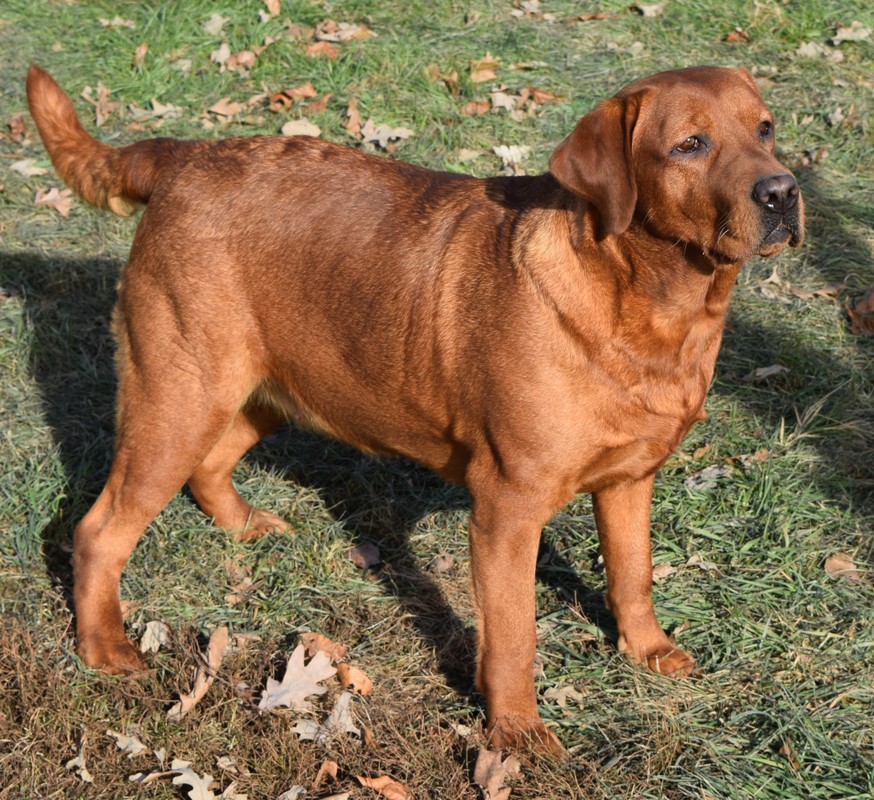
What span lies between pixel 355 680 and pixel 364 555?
84 cm

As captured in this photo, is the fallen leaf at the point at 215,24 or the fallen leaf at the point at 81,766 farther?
the fallen leaf at the point at 215,24

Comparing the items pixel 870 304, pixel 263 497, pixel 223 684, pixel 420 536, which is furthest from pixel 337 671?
pixel 870 304

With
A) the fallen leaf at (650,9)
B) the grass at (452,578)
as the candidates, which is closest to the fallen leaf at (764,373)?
the grass at (452,578)

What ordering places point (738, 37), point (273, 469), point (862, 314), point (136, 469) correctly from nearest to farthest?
point (136, 469) < point (273, 469) < point (862, 314) < point (738, 37)

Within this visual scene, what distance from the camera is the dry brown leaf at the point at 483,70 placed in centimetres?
827

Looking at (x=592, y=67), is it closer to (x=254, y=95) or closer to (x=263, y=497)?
(x=254, y=95)

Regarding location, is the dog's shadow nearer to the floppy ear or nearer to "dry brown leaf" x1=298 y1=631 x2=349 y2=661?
"dry brown leaf" x1=298 y1=631 x2=349 y2=661

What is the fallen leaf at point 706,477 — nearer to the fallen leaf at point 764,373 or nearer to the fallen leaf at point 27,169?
the fallen leaf at point 764,373

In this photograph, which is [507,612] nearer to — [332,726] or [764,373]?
[332,726]

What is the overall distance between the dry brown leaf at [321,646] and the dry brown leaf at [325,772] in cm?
59

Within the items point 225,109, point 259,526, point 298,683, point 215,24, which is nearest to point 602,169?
point 298,683

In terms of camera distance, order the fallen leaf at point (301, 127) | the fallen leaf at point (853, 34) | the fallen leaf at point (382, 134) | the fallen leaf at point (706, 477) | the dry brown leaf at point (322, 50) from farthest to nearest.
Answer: the fallen leaf at point (853, 34)
the dry brown leaf at point (322, 50)
the fallen leaf at point (301, 127)
the fallen leaf at point (382, 134)
the fallen leaf at point (706, 477)

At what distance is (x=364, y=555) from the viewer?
4.86m

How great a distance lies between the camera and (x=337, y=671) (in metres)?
4.16
